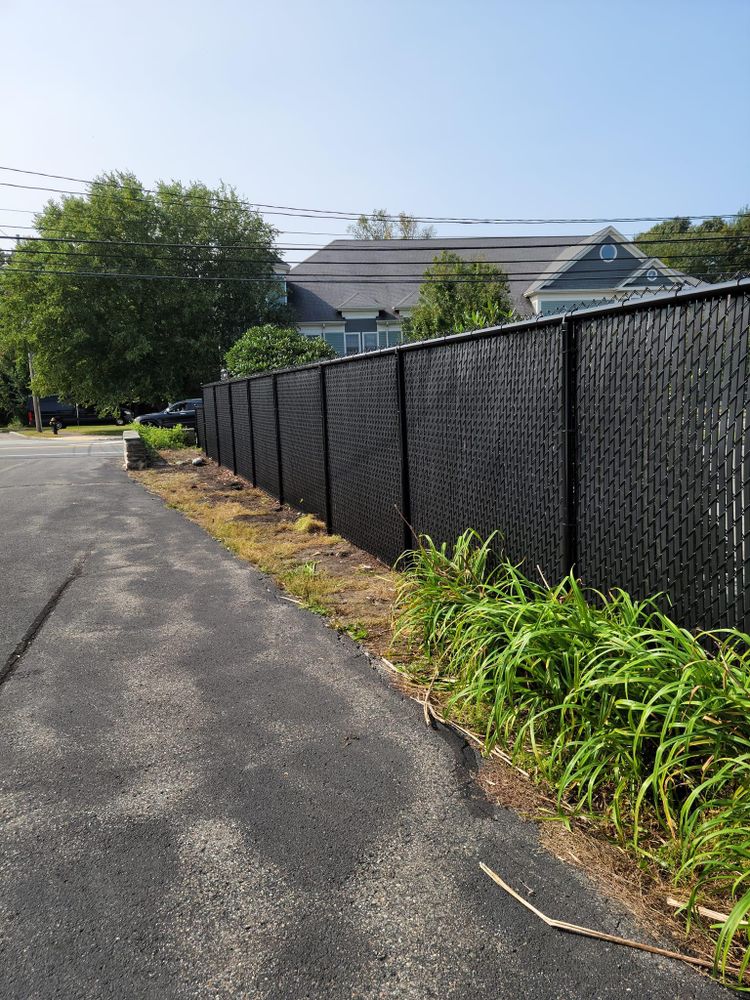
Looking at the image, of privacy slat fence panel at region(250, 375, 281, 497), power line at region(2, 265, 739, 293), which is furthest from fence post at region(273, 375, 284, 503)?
power line at region(2, 265, 739, 293)

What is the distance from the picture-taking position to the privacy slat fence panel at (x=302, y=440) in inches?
301

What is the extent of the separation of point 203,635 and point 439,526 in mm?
1747

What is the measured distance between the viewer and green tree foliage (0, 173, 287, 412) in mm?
33781

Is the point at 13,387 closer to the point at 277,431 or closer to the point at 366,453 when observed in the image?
the point at 277,431

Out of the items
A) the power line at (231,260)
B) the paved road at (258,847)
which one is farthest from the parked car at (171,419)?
the paved road at (258,847)

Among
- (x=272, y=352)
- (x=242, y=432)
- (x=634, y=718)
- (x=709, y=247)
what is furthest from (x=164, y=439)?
(x=709, y=247)

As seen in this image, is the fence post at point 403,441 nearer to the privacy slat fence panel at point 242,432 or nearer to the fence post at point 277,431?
the fence post at point 277,431

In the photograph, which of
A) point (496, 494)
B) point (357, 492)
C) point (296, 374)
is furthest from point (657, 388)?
point (296, 374)

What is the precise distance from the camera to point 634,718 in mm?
2490

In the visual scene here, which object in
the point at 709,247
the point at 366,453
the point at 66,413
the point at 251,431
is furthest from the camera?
the point at 709,247

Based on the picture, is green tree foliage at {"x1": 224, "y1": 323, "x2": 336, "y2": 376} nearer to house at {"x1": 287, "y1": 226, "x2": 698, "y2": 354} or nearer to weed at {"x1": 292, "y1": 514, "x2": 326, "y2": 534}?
weed at {"x1": 292, "y1": 514, "x2": 326, "y2": 534}

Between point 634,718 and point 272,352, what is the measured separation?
55.3 feet

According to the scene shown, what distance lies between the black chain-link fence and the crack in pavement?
268 cm

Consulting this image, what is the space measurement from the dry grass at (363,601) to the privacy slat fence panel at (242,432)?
1.04 feet
